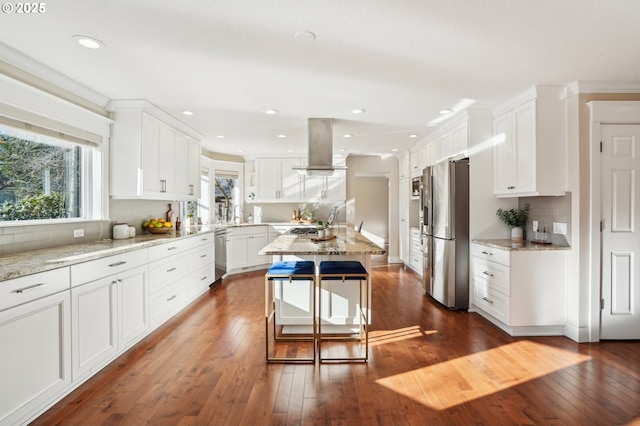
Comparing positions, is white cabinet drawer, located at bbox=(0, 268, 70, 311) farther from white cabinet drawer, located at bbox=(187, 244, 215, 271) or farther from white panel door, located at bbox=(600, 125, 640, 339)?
white panel door, located at bbox=(600, 125, 640, 339)

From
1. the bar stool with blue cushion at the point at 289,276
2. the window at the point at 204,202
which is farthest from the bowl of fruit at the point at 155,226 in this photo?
the window at the point at 204,202

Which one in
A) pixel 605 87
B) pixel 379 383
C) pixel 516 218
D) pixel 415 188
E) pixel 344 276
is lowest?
pixel 379 383

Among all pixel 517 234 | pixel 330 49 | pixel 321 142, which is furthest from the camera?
pixel 321 142

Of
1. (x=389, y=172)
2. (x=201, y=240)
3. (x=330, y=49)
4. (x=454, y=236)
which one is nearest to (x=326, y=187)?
(x=389, y=172)

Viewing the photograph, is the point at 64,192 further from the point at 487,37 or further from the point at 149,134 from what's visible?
the point at 487,37

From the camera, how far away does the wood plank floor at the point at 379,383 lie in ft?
6.56

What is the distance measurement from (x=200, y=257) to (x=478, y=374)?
3536 mm

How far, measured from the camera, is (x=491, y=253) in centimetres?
360

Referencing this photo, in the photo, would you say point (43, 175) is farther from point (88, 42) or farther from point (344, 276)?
point (344, 276)

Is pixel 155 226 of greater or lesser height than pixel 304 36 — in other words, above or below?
below

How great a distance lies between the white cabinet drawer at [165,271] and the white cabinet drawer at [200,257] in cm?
A: 18

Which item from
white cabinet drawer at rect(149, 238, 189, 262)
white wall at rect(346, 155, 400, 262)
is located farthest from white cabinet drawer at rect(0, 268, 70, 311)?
white wall at rect(346, 155, 400, 262)

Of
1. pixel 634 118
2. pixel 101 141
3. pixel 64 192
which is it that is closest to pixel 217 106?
pixel 101 141

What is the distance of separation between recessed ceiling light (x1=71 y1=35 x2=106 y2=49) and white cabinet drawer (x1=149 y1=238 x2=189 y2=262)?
1.72 m
